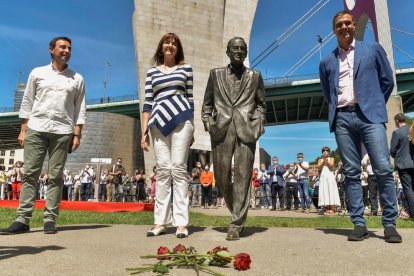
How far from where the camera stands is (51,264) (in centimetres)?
246

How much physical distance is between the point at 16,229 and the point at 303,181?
34.5 ft

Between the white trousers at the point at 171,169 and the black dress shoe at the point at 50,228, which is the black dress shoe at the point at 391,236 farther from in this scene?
the black dress shoe at the point at 50,228

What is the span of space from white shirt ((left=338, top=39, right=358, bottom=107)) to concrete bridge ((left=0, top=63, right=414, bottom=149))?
1526 inches

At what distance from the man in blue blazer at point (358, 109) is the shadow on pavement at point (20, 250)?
2846 mm

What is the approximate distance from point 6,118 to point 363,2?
168 feet

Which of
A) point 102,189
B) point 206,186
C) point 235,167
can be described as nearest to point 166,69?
point 235,167

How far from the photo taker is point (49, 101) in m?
4.42

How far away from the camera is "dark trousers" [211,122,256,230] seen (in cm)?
406

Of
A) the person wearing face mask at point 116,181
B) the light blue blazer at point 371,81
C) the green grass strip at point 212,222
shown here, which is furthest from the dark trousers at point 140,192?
the light blue blazer at point 371,81

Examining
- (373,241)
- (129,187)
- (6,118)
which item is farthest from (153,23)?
(6,118)

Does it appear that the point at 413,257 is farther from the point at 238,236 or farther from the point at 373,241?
the point at 238,236

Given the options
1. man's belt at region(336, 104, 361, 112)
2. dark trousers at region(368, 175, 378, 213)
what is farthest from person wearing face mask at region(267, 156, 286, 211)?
man's belt at region(336, 104, 361, 112)

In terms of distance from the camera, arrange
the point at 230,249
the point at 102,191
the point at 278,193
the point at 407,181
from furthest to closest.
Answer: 1. the point at 102,191
2. the point at 278,193
3. the point at 407,181
4. the point at 230,249

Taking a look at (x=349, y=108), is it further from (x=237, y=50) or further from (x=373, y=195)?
(x=373, y=195)
